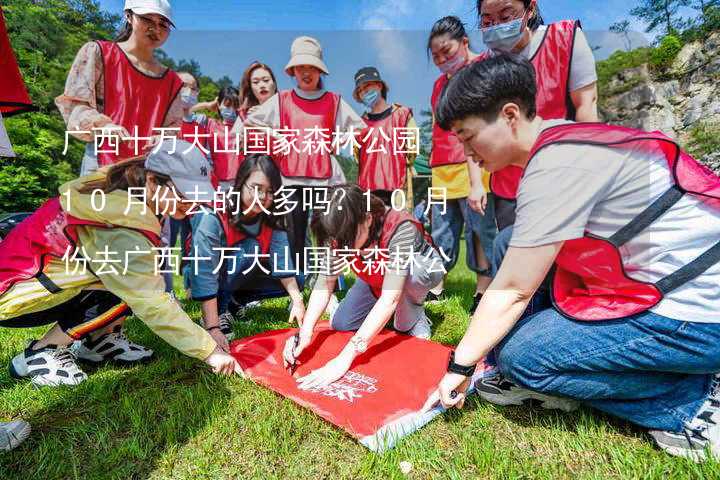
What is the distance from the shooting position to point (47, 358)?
6.21ft

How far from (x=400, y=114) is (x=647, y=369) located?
3.07m

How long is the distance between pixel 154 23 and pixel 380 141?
6.45ft

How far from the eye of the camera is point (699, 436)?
1248mm

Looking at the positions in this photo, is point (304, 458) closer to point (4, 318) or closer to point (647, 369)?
point (647, 369)

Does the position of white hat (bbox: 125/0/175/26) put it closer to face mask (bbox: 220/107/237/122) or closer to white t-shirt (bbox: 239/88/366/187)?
white t-shirt (bbox: 239/88/366/187)

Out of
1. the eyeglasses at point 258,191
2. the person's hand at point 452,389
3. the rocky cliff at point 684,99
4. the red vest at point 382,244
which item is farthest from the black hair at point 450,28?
the rocky cliff at point 684,99

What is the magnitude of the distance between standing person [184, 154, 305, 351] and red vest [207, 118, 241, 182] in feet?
3.05

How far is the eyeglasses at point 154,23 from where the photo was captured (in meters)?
2.44

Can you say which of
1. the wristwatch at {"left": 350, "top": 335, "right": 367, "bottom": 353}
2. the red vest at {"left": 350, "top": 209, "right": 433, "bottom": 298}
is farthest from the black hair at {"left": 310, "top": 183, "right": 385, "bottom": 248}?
the wristwatch at {"left": 350, "top": 335, "right": 367, "bottom": 353}

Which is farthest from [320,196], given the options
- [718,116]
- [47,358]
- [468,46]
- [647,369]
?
[718,116]

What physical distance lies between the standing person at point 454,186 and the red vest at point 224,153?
1740 mm

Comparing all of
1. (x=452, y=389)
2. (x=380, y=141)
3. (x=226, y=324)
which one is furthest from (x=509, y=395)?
(x=380, y=141)

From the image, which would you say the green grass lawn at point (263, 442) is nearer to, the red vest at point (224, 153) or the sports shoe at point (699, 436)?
the sports shoe at point (699, 436)

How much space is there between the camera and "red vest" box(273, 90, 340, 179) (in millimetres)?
3213
